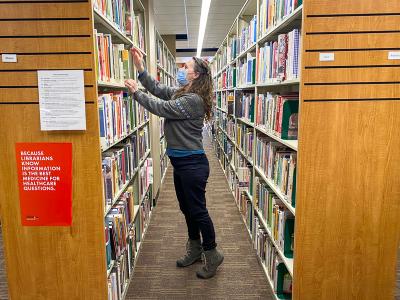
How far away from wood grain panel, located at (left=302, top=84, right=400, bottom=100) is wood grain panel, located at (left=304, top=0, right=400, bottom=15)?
337 millimetres

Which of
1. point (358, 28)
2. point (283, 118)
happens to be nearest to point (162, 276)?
point (283, 118)

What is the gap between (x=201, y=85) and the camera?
2391 millimetres

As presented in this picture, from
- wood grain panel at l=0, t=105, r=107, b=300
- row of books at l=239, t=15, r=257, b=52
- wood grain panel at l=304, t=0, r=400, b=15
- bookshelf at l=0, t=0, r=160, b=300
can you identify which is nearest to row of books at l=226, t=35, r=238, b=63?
row of books at l=239, t=15, r=257, b=52

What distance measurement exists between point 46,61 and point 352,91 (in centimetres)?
142

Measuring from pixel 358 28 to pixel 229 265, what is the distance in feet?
6.68

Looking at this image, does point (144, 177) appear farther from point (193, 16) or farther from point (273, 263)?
point (193, 16)

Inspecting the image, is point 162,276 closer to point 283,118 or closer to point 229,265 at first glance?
point 229,265

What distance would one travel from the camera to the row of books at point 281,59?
181 centimetres

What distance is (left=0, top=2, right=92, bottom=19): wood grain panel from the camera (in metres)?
1.46

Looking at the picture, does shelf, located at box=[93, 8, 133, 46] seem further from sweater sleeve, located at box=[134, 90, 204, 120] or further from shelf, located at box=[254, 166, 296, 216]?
shelf, located at box=[254, 166, 296, 216]

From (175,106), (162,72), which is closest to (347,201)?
(175,106)

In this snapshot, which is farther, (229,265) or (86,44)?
(229,265)

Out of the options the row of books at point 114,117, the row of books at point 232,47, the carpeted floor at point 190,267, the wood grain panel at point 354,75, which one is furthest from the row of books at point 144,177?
the row of books at point 232,47

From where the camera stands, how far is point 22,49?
149cm
